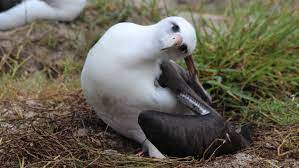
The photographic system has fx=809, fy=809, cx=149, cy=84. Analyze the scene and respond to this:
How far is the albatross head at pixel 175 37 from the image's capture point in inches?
187

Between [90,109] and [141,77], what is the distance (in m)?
0.92

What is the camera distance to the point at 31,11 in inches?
309

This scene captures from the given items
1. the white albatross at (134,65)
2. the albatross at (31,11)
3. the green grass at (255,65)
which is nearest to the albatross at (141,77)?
the white albatross at (134,65)

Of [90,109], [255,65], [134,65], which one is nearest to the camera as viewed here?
[134,65]

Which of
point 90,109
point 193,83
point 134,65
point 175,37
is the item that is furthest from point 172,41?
point 90,109

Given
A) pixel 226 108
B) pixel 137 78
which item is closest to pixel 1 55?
pixel 226 108

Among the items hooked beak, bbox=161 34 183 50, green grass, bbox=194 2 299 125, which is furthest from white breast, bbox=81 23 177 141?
green grass, bbox=194 2 299 125

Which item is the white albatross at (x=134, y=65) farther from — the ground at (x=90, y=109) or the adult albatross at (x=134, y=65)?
the ground at (x=90, y=109)

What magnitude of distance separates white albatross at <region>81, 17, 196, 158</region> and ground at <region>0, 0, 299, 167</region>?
31cm

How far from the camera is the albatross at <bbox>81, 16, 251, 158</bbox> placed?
4.79 metres

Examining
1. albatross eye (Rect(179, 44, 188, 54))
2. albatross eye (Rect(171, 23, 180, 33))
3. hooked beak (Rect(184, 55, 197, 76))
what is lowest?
hooked beak (Rect(184, 55, 197, 76))

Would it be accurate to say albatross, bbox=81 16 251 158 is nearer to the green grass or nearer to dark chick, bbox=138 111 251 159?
dark chick, bbox=138 111 251 159

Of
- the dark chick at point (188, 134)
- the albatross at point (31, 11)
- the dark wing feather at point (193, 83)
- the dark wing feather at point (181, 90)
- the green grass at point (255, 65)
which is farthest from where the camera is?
the albatross at point (31, 11)

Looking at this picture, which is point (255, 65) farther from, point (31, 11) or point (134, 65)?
point (31, 11)
